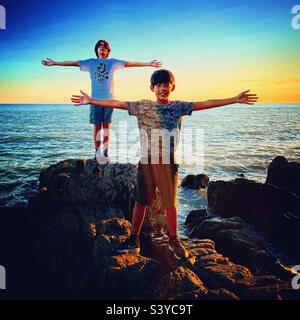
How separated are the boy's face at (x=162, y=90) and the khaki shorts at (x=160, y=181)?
89 cm

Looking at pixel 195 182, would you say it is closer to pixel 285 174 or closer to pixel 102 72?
pixel 285 174

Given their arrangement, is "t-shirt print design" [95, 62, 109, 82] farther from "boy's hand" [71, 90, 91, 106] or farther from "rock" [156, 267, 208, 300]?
"rock" [156, 267, 208, 300]

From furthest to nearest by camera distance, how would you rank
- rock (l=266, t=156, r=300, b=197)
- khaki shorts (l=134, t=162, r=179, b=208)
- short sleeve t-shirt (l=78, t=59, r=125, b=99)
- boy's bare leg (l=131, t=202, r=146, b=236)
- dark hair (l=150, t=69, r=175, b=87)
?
rock (l=266, t=156, r=300, b=197), short sleeve t-shirt (l=78, t=59, r=125, b=99), boy's bare leg (l=131, t=202, r=146, b=236), khaki shorts (l=134, t=162, r=179, b=208), dark hair (l=150, t=69, r=175, b=87)

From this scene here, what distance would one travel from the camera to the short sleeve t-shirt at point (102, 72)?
425 cm

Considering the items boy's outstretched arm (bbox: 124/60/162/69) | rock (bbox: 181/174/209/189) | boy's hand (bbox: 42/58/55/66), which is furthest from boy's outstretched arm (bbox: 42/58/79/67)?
rock (bbox: 181/174/209/189)

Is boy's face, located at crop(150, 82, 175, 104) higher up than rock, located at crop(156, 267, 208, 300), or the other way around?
boy's face, located at crop(150, 82, 175, 104)

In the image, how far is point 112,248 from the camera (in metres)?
2.91

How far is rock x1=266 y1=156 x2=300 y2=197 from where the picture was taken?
6918 mm

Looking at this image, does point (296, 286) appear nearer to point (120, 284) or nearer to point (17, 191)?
point (120, 284)

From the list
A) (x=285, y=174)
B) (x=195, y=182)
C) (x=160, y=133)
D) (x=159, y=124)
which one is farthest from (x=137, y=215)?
(x=195, y=182)

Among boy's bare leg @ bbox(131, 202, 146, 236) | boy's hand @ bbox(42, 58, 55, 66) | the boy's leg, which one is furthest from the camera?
the boy's leg

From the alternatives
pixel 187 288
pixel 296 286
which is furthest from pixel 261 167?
pixel 187 288

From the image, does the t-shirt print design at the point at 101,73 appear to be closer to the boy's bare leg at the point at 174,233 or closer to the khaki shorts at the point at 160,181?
the khaki shorts at the point at 160,181

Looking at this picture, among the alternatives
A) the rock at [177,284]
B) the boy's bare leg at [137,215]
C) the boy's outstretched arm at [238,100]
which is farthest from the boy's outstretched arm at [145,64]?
the rock at [177,284]
